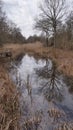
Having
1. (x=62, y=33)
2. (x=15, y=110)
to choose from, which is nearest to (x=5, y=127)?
(x=15, y=110)

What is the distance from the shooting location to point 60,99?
10.3 m

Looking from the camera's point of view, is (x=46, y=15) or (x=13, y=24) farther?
(x=13, y=24)

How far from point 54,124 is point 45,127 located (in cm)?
34

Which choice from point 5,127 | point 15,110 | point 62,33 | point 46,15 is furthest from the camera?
point 46,15

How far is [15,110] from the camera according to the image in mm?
8125

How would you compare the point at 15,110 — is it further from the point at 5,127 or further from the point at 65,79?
the point at 65,79

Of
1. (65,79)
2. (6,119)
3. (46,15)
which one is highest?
(46,15)

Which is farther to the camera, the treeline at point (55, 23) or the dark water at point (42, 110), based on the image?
the treeline at point (55, 23)

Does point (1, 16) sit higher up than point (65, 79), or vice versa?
point (1, 16)

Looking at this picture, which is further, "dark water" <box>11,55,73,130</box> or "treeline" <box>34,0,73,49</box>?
"treeline" <box>34,0,73,49</box>

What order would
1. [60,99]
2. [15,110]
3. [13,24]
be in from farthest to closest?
1. [13,24]
2. [60,99]
3. [15,110]

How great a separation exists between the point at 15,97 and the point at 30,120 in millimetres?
1857

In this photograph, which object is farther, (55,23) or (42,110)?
(55,23)

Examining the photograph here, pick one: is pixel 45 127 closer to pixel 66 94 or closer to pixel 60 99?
pixel 60 99
